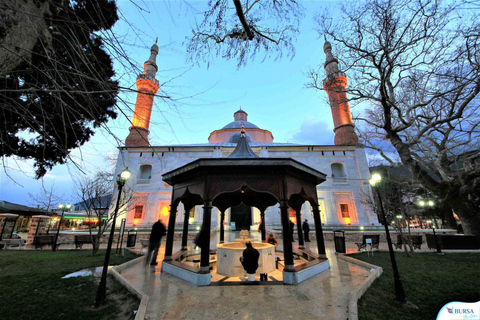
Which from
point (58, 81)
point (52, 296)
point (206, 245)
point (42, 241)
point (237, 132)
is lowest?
point (52, 296)

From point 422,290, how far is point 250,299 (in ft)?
14.9

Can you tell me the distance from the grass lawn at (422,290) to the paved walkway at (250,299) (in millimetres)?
522

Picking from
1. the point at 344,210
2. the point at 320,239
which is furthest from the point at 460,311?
the point at 344,210

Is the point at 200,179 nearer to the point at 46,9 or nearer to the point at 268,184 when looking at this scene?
the point at 268,184

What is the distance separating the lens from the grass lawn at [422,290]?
3.96 meters

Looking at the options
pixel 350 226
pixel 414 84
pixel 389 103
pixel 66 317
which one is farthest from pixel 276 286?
pixel 350 226

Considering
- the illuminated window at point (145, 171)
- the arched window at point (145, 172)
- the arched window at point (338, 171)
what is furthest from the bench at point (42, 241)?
the arched window at point (338, 171)

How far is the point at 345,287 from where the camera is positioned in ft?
17.3

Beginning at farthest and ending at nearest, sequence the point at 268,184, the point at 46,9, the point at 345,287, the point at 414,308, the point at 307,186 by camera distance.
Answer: the point at 307,186 → the point at 268,184 → the point at 345,287 → the point at 414,308 → the point at 46,9

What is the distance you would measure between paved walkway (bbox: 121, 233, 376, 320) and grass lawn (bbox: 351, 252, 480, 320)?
20.5 inches

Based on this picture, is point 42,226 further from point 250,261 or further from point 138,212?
point 250,261

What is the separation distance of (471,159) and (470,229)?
4.22 meters

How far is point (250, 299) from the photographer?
450 centimetres

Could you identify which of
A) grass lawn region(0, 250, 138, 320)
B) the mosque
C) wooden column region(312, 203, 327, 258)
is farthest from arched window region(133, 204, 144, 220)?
wooden column region(312, 203, 327, 258)
